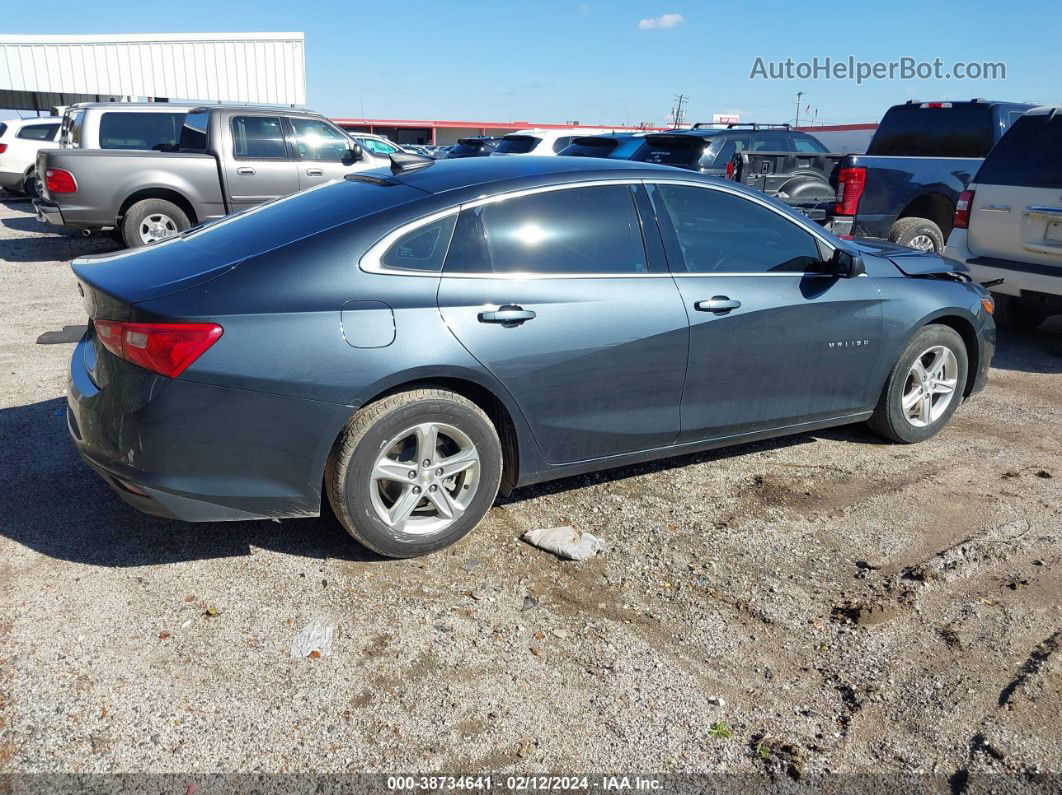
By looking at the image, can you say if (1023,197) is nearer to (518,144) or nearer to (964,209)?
(964,209)

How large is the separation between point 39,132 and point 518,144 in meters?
10.6

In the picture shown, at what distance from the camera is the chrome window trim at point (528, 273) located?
3.48 metres

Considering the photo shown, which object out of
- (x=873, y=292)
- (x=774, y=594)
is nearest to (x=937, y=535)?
(x=774, y=594)

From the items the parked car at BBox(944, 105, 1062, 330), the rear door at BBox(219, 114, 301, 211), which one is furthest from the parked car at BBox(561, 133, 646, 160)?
the parked car at BBox(944, 105, 1062, 330)

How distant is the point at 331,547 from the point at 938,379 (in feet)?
12.5

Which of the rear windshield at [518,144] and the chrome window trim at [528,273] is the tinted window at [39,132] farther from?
the chrome window trim at [528,273]

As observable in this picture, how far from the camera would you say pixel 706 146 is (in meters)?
9.66

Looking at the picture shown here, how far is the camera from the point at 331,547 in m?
3.77

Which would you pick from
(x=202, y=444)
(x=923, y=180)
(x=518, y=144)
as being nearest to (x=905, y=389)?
(x=202, y=444)

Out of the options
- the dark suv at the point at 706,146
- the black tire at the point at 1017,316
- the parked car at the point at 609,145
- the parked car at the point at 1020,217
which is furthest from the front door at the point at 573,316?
the parked car at the point at 609,145

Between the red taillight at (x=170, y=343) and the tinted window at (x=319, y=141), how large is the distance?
28.2 feet

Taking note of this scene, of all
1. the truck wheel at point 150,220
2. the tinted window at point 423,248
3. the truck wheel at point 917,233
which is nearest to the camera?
the tinted window at point 423,248

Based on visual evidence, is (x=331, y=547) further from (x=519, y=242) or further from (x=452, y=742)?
(x=519, y=242)

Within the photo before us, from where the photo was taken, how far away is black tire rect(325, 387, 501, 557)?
3.41 m
